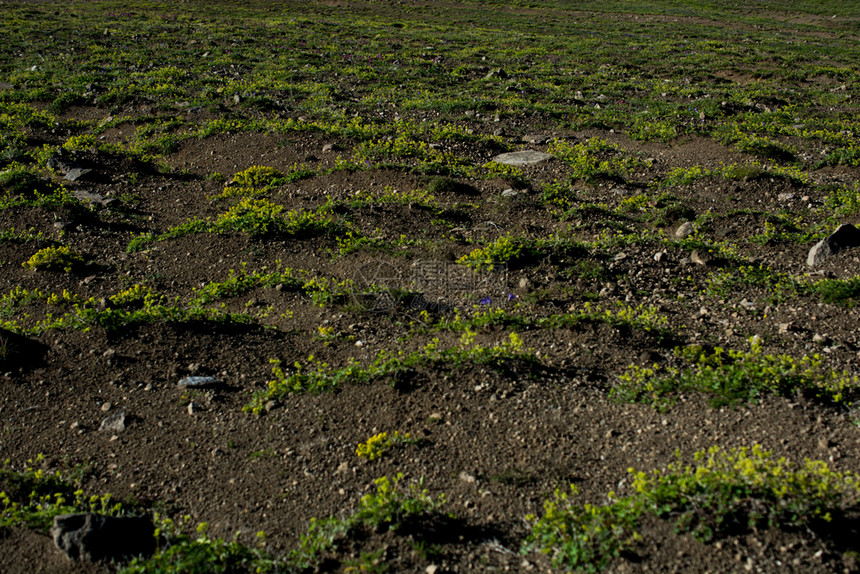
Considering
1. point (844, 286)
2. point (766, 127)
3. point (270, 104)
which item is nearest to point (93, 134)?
point (270, 104)

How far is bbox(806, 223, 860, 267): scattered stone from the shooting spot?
28.0 ft

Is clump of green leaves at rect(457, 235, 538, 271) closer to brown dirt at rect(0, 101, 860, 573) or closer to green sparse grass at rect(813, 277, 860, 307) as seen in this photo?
brown dirt at rect(0, 101, 860, 573)

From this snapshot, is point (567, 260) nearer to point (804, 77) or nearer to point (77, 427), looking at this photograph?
point (77, 427)

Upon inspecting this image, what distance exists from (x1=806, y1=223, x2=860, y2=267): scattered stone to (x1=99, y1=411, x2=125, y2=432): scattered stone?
888 centimetres

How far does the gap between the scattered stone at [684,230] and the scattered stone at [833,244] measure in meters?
1.67

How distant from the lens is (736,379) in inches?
234

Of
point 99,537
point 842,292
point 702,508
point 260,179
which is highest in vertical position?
point 260,179

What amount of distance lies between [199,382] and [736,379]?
17.9ft

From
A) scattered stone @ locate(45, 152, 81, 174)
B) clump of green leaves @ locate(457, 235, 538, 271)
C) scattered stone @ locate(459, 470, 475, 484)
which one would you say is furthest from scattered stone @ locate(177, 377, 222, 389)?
scattered stone @ locate(45, 152, 81, 174)

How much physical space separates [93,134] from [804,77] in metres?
23.5

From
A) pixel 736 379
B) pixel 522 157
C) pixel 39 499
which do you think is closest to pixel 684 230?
pixel 736 379

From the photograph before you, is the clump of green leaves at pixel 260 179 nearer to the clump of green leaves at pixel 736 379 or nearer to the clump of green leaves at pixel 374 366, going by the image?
the clump of green leaves at pixel 374 366

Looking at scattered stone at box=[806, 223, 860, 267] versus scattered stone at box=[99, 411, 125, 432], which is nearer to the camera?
scattered stone at box=[99, 411, 125, 432]

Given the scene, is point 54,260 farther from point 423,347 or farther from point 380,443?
point 380,443
